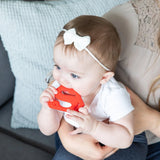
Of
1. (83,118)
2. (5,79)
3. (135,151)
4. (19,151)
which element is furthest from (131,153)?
(5,79)

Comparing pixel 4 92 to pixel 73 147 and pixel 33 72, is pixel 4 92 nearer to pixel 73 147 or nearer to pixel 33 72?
pixel 33 72

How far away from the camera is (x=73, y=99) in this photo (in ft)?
2.39

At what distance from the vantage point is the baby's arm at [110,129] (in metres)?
0.70

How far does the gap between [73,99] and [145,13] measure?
448mm

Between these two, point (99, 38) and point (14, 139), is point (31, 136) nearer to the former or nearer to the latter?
point (14, 139)

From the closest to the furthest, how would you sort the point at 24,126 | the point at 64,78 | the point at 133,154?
the point at 64,78, the point at 133,154, the point at 24,126

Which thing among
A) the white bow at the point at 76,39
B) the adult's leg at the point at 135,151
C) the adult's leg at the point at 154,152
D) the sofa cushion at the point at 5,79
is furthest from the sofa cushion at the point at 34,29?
the adult's leg at the point at 154,152

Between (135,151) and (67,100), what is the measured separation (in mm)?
363

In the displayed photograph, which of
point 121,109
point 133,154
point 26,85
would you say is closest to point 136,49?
point 121,109

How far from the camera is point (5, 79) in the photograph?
3.90 feet

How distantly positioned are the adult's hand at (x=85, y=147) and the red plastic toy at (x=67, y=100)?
0.13 metres

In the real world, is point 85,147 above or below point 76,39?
below

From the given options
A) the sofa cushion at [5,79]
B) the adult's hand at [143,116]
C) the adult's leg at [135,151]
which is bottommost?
the sofa cushion at [5,79]

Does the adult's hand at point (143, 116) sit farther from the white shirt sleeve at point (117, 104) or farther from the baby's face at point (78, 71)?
the baby's face at point (78, 71)
